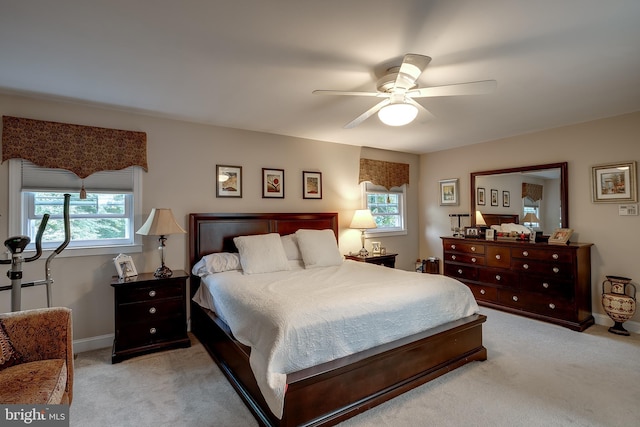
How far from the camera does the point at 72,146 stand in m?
3.02

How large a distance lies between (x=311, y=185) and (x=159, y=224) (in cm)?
→ 212

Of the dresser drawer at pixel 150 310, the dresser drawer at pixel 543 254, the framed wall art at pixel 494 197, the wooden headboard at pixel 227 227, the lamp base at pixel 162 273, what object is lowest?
the dresser drawer at pixel 150 310

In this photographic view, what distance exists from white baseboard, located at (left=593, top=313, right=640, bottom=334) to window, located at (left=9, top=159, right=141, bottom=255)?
5.26m

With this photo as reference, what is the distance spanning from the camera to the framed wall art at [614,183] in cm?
347

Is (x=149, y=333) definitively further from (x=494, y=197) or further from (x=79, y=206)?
(x=494, y=197)

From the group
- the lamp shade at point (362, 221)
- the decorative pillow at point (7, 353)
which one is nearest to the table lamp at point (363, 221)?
the lamp shade at point (362, 221)

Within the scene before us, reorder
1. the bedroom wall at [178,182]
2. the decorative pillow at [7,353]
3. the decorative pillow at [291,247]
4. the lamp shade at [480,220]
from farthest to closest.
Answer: the lamp shade at [480,220] < the decorative pillow at [291,247] < the bedroom wall at [178,182] < the decorative pillow at [7,353]

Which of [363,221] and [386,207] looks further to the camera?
[386,207]

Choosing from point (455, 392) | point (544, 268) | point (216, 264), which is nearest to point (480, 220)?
point (544, 268)

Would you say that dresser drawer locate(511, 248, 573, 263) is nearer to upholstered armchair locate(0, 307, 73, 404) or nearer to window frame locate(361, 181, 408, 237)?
window frame locate(361, 181, 408, 237)

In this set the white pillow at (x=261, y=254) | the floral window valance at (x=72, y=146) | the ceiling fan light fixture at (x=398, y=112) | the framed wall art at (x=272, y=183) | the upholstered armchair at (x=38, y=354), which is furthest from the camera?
the framed wall art at (x=272, y=183)

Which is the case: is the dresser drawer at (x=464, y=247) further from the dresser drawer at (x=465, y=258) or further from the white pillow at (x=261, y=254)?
the white pillow at (x=261, y=254)

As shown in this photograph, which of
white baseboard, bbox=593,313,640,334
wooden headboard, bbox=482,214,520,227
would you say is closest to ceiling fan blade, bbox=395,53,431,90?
wooden headboard, bbox=482,214,520,227

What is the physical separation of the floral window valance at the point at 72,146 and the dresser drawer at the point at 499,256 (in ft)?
14.4
